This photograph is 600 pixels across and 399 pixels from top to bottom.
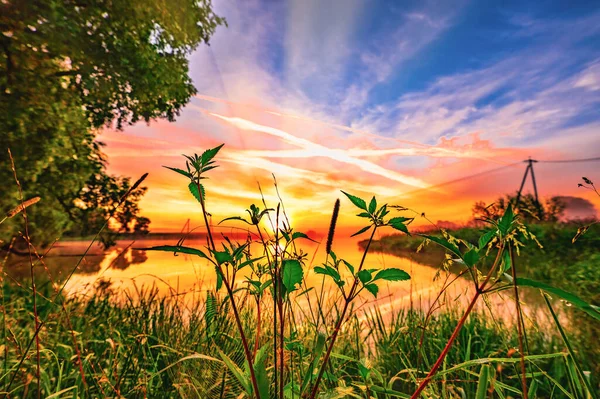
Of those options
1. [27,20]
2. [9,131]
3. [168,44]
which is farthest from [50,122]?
[168,44]

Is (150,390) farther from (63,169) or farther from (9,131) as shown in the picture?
(63,169)

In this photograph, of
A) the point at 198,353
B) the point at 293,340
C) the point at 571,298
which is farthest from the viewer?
the point at 198,353

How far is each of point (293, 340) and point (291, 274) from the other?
45.6 inches

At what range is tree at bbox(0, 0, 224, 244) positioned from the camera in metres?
7.60

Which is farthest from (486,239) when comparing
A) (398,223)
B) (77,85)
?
(77,85)

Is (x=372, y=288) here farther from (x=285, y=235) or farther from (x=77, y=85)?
(x=77, y=85)

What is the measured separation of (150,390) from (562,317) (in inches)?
195

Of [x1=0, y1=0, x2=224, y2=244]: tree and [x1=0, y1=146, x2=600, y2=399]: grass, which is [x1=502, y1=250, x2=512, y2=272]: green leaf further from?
[x1=0, y1=0, x2=224, y2=244]: tree

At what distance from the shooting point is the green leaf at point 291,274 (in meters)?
0.78

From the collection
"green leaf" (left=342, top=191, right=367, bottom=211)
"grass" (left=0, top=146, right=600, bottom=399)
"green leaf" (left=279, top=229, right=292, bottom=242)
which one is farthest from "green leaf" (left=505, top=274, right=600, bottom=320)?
"green leaf" (left=279, top=229, right=292, bottom=242)

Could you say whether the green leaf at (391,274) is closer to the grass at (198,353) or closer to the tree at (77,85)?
the grass at (198,353)

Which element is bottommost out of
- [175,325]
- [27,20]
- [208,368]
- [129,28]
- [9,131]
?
[175,325]

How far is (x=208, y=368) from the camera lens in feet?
6.64

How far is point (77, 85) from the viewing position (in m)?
10.6
